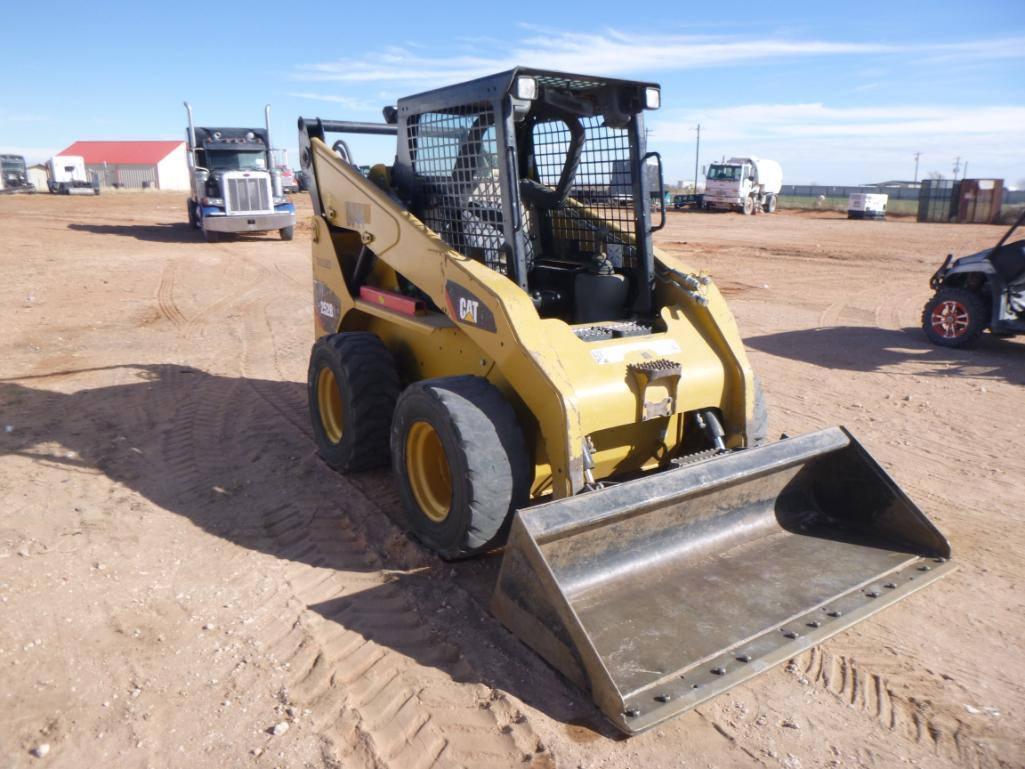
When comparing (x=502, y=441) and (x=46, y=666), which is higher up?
(x=502, y=441)

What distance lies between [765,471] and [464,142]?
2.49 meters

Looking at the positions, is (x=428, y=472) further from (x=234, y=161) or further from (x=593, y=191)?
(x=234, y=161)

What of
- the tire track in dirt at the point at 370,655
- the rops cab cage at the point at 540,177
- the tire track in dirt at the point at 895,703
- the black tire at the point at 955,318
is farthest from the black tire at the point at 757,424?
the black tire at the point at 955,318

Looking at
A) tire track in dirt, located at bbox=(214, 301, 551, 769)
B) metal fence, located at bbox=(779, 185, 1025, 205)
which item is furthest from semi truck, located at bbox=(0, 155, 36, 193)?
tire track in dirt, located at bbox=(214, 301, 551, 769)

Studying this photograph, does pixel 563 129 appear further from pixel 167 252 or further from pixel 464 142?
pixel 167 252

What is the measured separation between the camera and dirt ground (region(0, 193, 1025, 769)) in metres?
2.79

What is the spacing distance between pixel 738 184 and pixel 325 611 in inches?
1427

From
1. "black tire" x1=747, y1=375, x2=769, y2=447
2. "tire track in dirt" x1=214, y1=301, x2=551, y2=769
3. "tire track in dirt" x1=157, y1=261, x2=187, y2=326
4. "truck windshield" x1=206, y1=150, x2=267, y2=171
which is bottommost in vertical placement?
"tire track in dirt" x1=214, y1=301, x2=551, y2=769

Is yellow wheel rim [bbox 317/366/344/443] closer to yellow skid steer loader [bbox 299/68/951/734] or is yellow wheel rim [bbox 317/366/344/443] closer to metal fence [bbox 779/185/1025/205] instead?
yellow skid steer loader [bbox 299/68/951/734]

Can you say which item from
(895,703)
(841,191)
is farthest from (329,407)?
(841,191)

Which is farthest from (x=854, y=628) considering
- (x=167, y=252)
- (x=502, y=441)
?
(x=167, y=252)

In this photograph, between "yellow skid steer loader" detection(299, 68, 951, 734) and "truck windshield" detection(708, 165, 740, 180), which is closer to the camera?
"yellow skid steer loader" detection(299, 68, 951, 734)

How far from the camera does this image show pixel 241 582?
12.8 ft

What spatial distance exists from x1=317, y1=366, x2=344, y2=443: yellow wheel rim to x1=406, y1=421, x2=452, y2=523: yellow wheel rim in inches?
53.7
